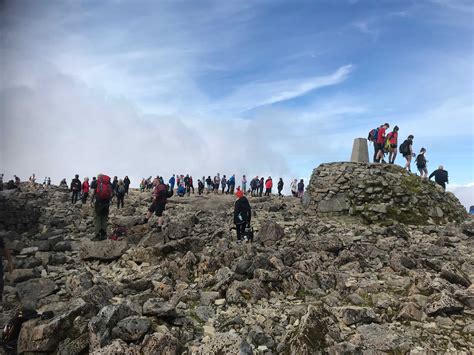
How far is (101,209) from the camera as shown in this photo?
1431 cm

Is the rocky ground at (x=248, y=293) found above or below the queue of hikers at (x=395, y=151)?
below

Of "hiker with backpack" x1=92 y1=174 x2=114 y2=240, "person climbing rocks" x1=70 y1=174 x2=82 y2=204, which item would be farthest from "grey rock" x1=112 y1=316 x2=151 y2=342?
"person climbing rocks" x1=70 y1=174 x2=82 y2=204

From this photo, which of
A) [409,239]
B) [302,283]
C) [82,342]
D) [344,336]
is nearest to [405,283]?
[302,283]

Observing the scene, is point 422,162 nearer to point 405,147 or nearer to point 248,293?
point 405,147

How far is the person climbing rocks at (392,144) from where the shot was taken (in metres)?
21.5

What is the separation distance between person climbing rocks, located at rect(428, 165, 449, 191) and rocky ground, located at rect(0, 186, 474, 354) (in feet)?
25.3

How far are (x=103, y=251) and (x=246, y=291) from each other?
21.4 ft

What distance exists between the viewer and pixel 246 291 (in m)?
8.15

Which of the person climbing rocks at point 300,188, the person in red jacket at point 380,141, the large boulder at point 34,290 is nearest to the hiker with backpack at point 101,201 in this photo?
the large boulder at point 34,290

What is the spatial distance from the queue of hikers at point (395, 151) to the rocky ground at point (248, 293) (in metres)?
7.18

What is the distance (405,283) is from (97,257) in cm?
1020

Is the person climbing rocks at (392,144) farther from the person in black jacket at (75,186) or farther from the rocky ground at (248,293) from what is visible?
the person in black jacket at (75,186)

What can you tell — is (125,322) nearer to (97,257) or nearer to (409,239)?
(97,257)

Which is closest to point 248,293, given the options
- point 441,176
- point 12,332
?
point 12,332
